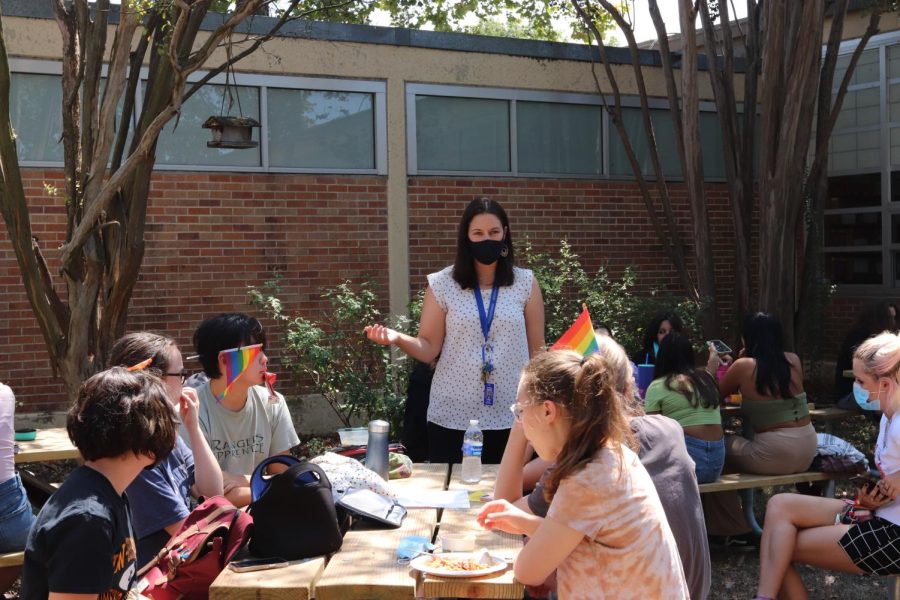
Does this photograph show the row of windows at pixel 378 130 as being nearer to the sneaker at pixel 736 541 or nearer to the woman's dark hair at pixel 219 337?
the woman's dark hair at pixel 219 337

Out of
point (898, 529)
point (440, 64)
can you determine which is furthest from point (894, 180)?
point (898, 529)

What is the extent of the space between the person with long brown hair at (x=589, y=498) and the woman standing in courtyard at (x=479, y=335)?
2.16m

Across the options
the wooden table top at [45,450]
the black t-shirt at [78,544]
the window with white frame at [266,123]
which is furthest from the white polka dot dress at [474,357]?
the window with white frame at [266,123]

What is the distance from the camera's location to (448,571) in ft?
9.83

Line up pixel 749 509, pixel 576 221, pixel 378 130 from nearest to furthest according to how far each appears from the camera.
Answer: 1. pixel 749 509
2. pixel 378 130
3. pixel 576 221

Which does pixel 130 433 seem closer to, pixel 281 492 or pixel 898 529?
pixel 281 492

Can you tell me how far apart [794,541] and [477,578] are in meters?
2.26

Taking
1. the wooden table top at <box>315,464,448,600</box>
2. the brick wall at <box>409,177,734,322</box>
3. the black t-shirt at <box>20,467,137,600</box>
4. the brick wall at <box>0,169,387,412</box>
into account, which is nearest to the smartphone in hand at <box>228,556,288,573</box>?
the wooden table top at <box>315,464,448,600</box>

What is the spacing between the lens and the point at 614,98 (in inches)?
411

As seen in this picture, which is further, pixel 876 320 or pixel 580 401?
pixel 876 320

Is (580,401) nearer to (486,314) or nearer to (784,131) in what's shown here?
(486,314)

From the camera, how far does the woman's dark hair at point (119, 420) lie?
2627mm

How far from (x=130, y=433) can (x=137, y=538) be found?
109 centimetres

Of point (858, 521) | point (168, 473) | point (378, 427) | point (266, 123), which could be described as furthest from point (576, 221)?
point (168, 473)
